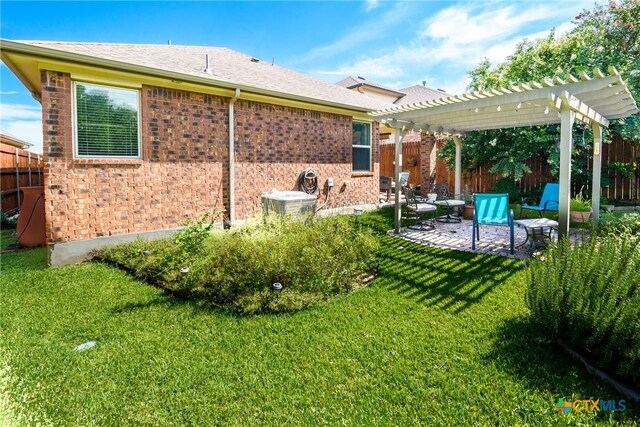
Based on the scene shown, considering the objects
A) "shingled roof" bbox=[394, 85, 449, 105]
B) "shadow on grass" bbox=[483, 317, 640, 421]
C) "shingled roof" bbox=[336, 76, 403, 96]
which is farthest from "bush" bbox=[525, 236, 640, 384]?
"shingled roof" bbox=[394, 85, 449, 105]

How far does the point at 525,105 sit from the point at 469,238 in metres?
2.94

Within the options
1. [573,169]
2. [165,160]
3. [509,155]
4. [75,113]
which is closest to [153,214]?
[165,160]

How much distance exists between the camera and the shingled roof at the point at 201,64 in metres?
5.44

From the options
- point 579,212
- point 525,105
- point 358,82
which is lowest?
point 579,212

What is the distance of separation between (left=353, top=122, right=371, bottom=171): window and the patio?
357cm

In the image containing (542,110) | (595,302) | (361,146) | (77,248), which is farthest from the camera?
(361,146)

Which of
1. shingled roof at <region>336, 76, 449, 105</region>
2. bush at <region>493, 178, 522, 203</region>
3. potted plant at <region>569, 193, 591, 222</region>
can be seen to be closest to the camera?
potted plant at <region>569, 193, 591, 222</region>

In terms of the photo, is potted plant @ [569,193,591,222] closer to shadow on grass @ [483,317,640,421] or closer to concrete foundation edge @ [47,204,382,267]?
shadow on grass @ [483,317,640,421]

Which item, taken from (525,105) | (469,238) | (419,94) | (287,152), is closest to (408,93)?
(419,94)

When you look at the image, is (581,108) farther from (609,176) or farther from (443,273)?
(609,176)

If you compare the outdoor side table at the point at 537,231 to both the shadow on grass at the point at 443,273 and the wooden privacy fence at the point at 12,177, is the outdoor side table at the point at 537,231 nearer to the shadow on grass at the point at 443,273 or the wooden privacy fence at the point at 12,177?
the shadow on grass at the point at 443,273

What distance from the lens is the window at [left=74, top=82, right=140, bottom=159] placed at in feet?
19.2

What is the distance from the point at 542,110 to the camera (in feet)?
23.5

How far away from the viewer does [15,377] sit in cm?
271
